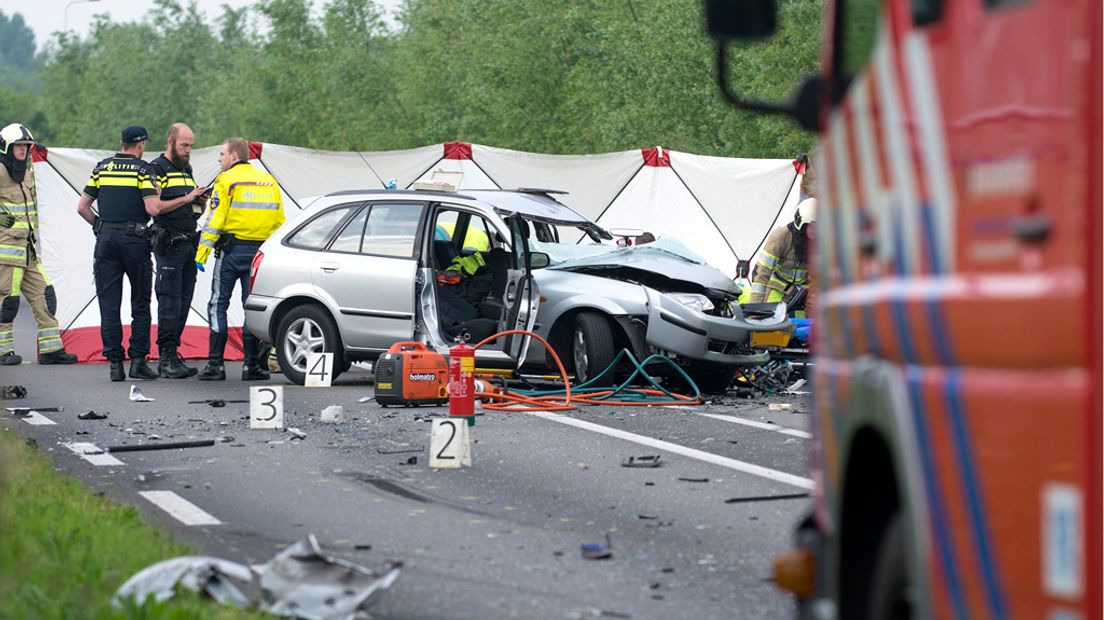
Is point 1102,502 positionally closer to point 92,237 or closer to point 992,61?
point 992,61

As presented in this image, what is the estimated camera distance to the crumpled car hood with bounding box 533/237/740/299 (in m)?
13.9

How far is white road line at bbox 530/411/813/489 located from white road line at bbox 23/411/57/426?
3325mm

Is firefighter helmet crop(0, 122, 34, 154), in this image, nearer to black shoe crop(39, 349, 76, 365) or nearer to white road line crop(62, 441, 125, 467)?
black shoe crop(39, 349, 76, 365)

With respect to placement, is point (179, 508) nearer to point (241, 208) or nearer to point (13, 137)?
point (241, 208)

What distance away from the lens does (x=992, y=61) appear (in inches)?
104

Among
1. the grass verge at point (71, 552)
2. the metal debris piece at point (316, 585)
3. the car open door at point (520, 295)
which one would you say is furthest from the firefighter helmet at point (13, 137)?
the metal debris piece at point (316, 585)

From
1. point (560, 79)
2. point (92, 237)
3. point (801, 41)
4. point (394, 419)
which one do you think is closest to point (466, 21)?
point (560, 79)

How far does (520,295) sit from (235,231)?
3186mm

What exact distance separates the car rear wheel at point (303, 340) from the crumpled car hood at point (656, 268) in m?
2.00

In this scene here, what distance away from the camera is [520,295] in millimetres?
13812

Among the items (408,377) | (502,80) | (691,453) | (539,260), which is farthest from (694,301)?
(502,80)

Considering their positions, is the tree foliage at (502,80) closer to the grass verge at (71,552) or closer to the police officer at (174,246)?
the police officer at (174,246)

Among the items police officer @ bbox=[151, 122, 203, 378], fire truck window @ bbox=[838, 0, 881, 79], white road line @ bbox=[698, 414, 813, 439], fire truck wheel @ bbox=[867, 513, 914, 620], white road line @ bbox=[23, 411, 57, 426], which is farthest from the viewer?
police officer @ bbox=[151, 122, 203, 378]

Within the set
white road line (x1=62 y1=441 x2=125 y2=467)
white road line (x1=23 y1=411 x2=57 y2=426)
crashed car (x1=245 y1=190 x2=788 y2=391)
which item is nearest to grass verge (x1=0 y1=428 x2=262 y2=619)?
white road line (x1=62 y1=441 x2=125 y2=467)
